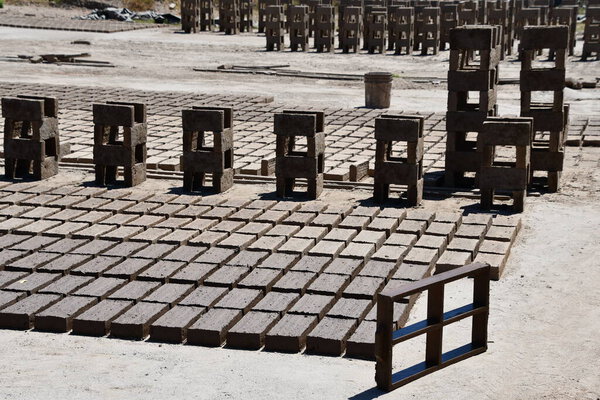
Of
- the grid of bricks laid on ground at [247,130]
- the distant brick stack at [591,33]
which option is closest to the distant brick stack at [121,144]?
the grid of bricks laid on ground at [247,130]

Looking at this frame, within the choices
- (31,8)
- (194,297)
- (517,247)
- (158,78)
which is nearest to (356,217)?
(517,247)

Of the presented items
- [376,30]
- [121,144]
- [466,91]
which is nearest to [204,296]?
[121,144]

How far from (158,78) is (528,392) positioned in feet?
60.2

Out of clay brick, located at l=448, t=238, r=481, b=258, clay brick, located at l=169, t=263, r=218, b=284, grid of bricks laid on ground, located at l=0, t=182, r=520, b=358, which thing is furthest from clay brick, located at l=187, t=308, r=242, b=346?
clay brick, located at l=448, t=238, r=481, b=258

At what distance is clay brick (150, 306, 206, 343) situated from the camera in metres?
7.65

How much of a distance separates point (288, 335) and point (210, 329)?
1.84ft

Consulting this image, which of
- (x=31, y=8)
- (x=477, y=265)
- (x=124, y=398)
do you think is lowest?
(x=124, y=398)

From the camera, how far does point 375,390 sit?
6754 millimetres

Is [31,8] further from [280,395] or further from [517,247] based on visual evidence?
[280,395]

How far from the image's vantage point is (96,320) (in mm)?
7789

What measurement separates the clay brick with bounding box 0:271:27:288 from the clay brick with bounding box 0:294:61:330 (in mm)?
444

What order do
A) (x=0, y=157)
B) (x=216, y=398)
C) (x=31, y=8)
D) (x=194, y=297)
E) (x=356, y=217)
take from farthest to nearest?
1. (x=31, y=8)
2. (x=0, y=157)
3. (x=356, y=217)
4. (x=194, y=297)
5. (x=216, y=398)

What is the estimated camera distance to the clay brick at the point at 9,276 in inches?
343

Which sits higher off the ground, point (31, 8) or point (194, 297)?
point (31, 8)
